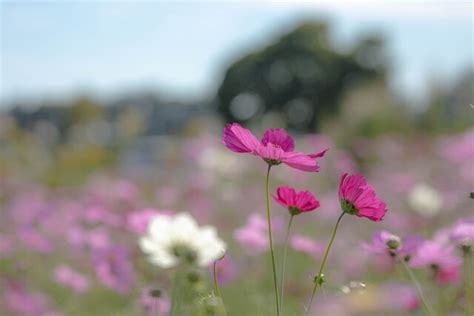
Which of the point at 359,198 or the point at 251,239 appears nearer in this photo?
the point at 359,198

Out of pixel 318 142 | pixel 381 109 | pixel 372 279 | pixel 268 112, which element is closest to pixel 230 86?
pixel 268 112

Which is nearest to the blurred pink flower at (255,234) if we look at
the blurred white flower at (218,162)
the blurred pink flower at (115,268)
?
the blurred pink flower at (115,268)

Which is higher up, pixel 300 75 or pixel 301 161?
pixel 301 161

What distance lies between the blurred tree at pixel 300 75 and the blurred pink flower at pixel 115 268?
28.0 metres

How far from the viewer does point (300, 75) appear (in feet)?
99.7

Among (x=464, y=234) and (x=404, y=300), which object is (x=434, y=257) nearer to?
(x=464, y=234)

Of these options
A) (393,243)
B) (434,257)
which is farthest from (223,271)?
(393,243)

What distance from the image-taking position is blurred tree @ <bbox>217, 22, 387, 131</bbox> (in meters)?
29.5

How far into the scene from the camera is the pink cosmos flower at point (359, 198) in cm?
83

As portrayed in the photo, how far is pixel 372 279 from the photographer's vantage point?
2.98 metres

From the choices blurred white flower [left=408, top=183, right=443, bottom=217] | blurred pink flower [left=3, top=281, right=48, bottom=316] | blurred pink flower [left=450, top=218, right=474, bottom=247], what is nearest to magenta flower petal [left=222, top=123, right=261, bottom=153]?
blurred pink flower [left=450, top=218, right=474, bottom=247]

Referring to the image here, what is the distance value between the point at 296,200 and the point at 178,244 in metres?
0.21

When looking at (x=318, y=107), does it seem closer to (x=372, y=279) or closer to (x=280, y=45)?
(x=280, y=45)

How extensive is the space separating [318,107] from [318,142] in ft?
82.1
